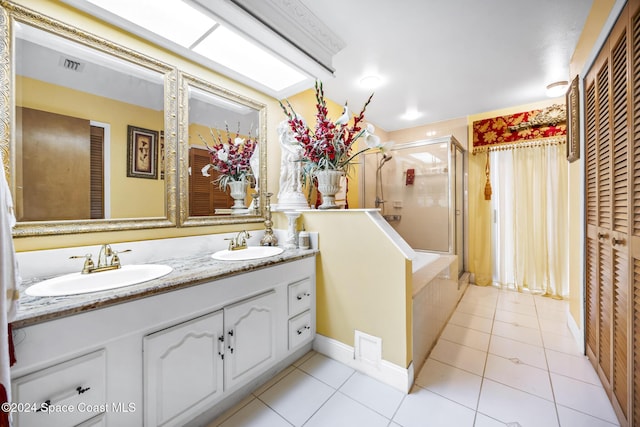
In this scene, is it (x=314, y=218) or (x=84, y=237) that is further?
(x=314, y=218)

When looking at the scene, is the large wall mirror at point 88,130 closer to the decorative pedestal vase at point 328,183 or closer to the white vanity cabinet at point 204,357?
the white vanity cabinet at point 204,357

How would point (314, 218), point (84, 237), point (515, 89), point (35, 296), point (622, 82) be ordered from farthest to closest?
1. point (515, 89)
2. point (314, 218)
3. point (84, 237)
4. point (622, 82)
5. point (35, 296)

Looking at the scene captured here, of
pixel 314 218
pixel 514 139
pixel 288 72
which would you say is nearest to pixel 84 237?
pixel 314 218

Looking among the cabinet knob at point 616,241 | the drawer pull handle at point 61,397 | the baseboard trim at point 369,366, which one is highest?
the cabinet knob at point 616,241

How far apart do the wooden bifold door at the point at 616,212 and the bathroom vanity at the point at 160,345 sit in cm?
164

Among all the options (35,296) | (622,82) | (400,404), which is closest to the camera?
(35,296)

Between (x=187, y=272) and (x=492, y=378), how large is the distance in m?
1.96

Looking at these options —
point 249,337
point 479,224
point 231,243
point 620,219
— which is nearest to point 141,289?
point 249,337

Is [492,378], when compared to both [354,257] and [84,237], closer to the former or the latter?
[354,257]

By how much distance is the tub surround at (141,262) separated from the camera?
2.71 ft

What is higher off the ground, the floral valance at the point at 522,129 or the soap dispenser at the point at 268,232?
the floral valance at the point at 522,129

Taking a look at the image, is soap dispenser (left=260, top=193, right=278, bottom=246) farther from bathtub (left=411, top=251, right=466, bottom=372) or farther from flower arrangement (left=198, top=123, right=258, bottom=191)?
bathtub (left=411, top=251, right=466, bottom=372)

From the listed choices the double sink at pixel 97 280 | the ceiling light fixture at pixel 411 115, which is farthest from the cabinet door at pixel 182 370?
the ceiling light fixture at pixel 411 115

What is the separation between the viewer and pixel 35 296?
90 centimetres
